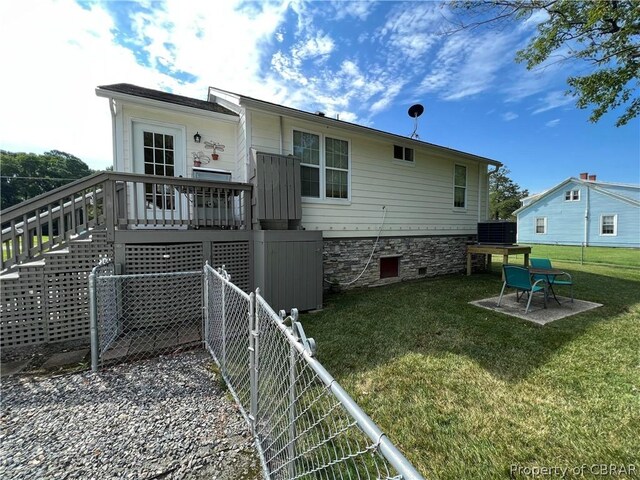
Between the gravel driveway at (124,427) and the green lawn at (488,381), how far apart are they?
124 cm

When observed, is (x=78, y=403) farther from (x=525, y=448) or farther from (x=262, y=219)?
(x=525, y=448)

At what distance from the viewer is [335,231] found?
679 cm

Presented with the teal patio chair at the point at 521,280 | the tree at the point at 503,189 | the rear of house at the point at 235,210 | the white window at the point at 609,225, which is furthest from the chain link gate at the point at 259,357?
Answer: the tree at the point at 503,189

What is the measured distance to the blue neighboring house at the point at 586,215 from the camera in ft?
61.9

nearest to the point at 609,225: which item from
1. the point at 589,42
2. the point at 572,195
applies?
the point at 572,195

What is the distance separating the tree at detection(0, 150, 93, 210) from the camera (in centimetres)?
4000

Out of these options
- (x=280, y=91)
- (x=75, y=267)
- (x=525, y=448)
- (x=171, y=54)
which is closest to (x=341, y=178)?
(x=280, y=91)

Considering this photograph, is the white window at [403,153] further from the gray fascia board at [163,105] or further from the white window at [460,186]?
the gray fascia board at [163,105]

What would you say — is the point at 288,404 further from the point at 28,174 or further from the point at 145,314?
the point at 28,174

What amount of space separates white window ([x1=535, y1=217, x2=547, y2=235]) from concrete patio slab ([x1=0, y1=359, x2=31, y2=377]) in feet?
101

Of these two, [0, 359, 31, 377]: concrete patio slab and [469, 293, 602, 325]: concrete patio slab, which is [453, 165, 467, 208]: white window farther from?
[0, 359, 31, 377]: concrete patio slab

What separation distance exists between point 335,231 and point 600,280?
8.22 metres

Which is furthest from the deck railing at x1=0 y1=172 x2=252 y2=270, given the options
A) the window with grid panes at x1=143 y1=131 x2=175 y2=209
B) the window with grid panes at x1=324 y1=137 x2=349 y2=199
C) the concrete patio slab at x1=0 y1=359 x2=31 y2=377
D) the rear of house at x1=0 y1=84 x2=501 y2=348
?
the window with grid panes at x1=324 y1=137 x2=349 y2=199

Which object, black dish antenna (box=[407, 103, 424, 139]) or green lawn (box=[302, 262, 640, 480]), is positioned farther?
black dish antenna (box=[407, 103, 424, 139])
